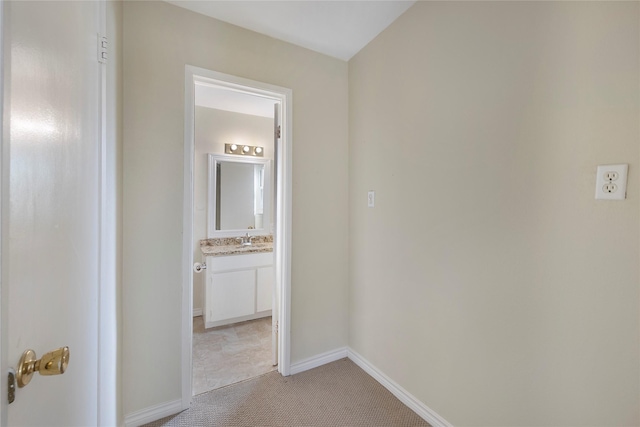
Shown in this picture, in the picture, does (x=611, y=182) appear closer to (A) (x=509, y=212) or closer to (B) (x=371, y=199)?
(A) (x=509, y=212)

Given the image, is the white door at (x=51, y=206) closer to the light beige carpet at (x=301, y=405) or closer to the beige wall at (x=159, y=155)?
the beige wall at (x=159, y=155)

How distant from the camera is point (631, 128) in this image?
897 millimetres

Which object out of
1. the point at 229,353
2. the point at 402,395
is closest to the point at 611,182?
the point at 402,395

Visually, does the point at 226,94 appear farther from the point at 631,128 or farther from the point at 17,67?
the point at 631,128

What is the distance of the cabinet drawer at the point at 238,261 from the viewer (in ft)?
9.14

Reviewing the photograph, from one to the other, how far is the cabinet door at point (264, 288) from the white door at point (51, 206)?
2.01 metres

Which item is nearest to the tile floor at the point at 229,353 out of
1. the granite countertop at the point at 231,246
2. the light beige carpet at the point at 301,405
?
the light beige carpet at the point at 301,405

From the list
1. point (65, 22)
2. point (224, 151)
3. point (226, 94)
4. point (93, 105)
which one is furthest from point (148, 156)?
point (224, 151)

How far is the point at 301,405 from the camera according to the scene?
69.2 inches

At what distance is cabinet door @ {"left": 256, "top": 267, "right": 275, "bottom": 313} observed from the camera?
305cm

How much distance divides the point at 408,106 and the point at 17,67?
5.80 ft

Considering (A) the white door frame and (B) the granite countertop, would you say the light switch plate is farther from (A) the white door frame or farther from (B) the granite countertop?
(B) the granite countertop

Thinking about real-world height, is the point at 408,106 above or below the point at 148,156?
above

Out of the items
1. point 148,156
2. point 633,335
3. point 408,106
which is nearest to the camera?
point 633,335
